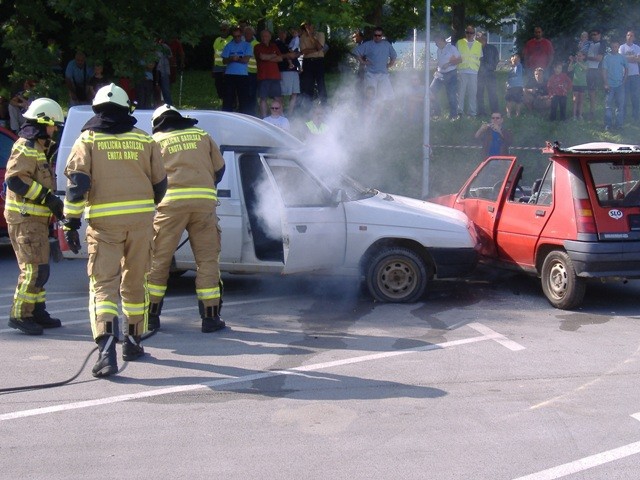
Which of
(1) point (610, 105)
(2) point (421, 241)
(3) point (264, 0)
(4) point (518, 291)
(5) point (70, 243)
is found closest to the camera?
(5) point (70, 243)

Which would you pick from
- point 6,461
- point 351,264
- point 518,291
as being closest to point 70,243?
point 6,461

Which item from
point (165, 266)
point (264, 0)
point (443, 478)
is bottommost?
point (443, 478)

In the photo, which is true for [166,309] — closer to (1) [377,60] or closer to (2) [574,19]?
(1) [377,60]

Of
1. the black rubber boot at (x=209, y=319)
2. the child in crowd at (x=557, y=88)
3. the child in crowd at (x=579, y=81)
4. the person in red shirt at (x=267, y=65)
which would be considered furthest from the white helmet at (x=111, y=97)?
the child in crowd at (x=579, y=81)

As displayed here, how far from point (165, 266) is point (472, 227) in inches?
136

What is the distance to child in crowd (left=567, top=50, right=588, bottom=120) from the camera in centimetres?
1973

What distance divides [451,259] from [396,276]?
580 millimetres

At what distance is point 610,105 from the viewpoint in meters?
19.3

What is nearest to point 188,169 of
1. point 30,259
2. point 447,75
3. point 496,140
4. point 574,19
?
point 30,259

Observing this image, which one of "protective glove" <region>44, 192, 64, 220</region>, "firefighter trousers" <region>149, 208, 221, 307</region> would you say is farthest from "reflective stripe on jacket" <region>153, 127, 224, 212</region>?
"protective glove" <region>44, 192, 64, 220</region>

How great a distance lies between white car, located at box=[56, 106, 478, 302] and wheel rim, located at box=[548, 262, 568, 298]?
79cm

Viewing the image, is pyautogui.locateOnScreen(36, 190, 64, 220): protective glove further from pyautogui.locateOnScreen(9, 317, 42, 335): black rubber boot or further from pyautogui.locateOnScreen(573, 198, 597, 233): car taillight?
pyautogui.locateOnScreen(573, 198, 597, 233): car taillight

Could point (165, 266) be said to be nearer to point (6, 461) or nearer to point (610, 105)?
point (6, 461)

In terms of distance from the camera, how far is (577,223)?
32.0 ft
